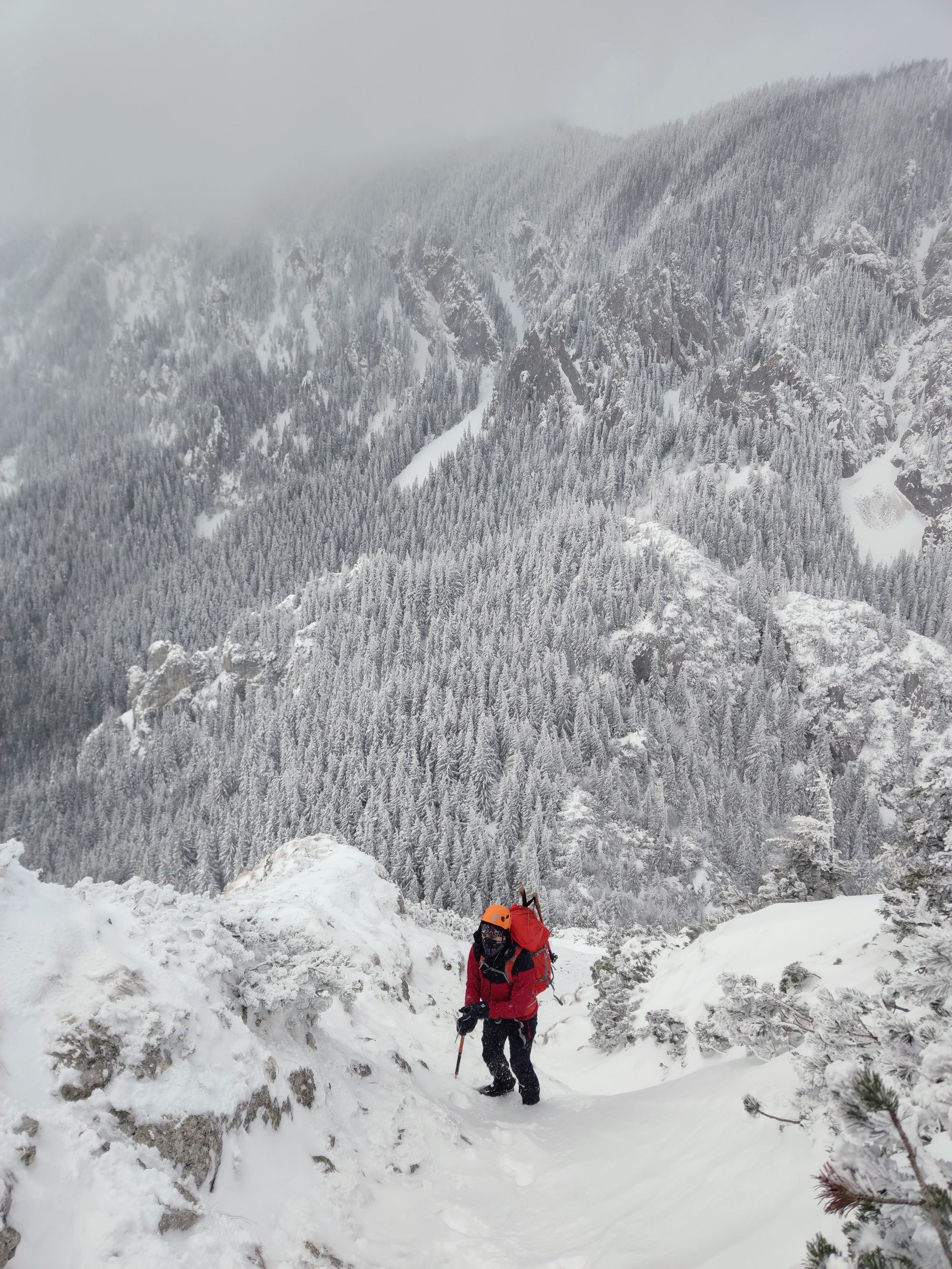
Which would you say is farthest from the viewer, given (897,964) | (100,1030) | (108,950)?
(897,964)

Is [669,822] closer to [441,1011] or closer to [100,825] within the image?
[441,1011]

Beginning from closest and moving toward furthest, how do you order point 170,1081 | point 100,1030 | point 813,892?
1. point 100,1030
2. point 170,1081
3. point 813,892

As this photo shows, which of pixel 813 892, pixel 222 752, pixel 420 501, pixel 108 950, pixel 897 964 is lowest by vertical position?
pixel 222 752

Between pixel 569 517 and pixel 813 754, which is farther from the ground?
pixel 569 517

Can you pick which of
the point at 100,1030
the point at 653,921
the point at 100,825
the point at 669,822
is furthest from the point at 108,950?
the point at 100,825

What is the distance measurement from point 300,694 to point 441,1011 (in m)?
84.9

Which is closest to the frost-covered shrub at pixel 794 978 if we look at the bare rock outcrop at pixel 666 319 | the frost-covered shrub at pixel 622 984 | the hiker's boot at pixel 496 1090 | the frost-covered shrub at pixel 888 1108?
the frost-covered shrub at pixel 888 1108

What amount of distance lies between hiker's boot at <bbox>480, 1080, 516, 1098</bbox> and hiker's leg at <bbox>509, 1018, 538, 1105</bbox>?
0.27 meters

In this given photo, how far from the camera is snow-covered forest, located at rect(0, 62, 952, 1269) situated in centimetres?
423

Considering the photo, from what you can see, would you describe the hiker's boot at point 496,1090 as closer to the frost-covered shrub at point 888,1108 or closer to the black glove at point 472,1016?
the black glove at point 472,1016

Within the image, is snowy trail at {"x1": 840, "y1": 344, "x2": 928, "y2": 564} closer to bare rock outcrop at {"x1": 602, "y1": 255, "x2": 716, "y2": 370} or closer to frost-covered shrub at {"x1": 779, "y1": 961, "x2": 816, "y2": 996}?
bare rock outcrop at {"x1": 602, "y1": 255, "x2": 716, "y2": 370}

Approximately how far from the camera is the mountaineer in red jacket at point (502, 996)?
743 cm

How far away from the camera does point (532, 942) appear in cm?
745

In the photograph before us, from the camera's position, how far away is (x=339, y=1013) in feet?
28.2
